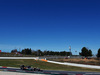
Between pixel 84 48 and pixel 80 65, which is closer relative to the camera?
pixel 80 65

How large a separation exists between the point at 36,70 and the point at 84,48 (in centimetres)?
6612

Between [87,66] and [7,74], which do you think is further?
[87,66]

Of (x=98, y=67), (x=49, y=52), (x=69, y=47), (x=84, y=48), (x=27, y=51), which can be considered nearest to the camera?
(x=98, y=67)

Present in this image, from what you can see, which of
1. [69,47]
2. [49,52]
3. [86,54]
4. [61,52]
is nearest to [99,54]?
[86,54]

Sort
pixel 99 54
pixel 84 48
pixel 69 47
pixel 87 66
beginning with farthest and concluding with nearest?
pixel 84 48
pixel 99 54
pixel 69 47
pixel 87 66

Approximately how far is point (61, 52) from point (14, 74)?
105m

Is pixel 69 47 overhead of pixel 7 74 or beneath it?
overhead

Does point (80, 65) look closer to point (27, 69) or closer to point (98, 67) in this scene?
point (98, 67)

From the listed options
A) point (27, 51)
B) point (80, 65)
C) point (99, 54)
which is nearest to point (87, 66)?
point (80, 65)

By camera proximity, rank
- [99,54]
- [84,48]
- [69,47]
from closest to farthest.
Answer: [69,47] < [99,54] < [84,48]

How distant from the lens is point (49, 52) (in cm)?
12050

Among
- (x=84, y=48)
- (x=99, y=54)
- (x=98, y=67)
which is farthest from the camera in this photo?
(x=84, y=48)

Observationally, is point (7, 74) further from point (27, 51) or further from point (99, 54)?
point (27, 51)

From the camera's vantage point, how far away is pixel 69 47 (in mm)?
63406
